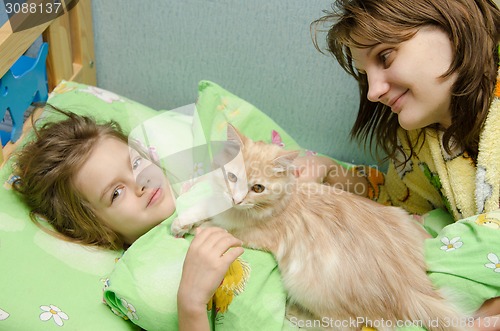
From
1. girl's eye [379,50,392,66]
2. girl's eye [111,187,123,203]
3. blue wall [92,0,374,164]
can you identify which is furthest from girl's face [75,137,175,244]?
girl's eye [379,50,392,66]

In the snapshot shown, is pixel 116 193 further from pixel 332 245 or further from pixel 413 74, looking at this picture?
pixel 413 74

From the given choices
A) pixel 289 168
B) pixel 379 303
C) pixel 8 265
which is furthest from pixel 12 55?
pixel 379 303

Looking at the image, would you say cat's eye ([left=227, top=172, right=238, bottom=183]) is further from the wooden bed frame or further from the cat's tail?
the wooden bed frame

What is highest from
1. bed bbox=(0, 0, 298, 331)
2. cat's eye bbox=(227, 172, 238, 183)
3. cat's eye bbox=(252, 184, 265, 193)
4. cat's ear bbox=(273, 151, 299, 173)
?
cat's ear bbox=(273, 151, 299, 173)

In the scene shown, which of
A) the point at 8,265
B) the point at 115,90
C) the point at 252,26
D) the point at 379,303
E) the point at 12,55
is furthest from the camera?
the point at 115,90

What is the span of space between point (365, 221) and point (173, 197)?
49cm

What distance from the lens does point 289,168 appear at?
1138 mm

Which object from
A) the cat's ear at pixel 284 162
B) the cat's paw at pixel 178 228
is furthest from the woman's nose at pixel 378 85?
the cat's paw at pixel 178 228

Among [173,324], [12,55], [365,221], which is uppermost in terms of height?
[12,55]

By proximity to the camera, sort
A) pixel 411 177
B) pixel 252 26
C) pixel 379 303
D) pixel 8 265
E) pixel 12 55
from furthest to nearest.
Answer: pixel 252 26 → pixel 411 177 → pixel 12 55 → pixel 8 265 → pixel 379 303

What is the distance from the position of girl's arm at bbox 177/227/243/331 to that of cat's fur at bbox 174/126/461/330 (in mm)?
98

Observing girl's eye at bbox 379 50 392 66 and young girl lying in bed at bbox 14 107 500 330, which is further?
young girl lying in bed at bbox 14 107 500 330

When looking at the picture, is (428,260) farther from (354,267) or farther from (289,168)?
(289,168)

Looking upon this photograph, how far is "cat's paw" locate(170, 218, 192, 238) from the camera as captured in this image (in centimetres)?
122
